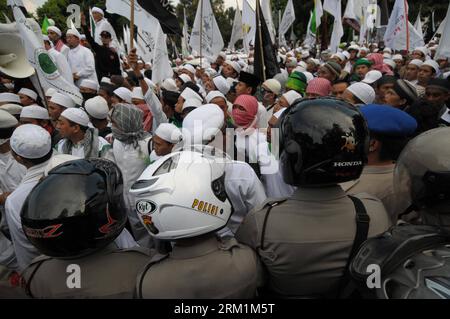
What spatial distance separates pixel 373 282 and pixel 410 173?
0.49m

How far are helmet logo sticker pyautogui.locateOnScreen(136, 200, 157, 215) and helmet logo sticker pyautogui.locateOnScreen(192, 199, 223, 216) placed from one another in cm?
19

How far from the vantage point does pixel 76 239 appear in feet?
5.72

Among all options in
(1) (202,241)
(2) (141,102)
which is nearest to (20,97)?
(2) (141,102)

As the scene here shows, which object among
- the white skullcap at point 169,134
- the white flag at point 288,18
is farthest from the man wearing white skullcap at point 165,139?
the white flag at point 288,18

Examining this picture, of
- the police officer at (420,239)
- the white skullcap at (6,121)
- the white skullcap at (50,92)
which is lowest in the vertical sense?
the white skullcap at (50,92)

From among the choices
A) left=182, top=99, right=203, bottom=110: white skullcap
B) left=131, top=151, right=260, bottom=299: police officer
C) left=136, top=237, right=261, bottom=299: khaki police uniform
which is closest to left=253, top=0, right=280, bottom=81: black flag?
left=182, top=99, right=203, bottom=110: white skullcap

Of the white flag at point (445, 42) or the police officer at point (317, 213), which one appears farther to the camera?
the white flag at point (445, 42)

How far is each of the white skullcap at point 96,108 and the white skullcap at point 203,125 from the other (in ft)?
7.54

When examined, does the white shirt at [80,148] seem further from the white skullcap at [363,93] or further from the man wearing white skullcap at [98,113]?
the white skullcap at [363,93]

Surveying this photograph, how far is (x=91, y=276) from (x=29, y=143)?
1.69 meters

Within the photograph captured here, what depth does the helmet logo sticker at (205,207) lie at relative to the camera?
1.72 m

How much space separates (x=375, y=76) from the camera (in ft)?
23.8

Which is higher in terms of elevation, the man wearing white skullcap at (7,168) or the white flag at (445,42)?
the white flag at (445,42)
